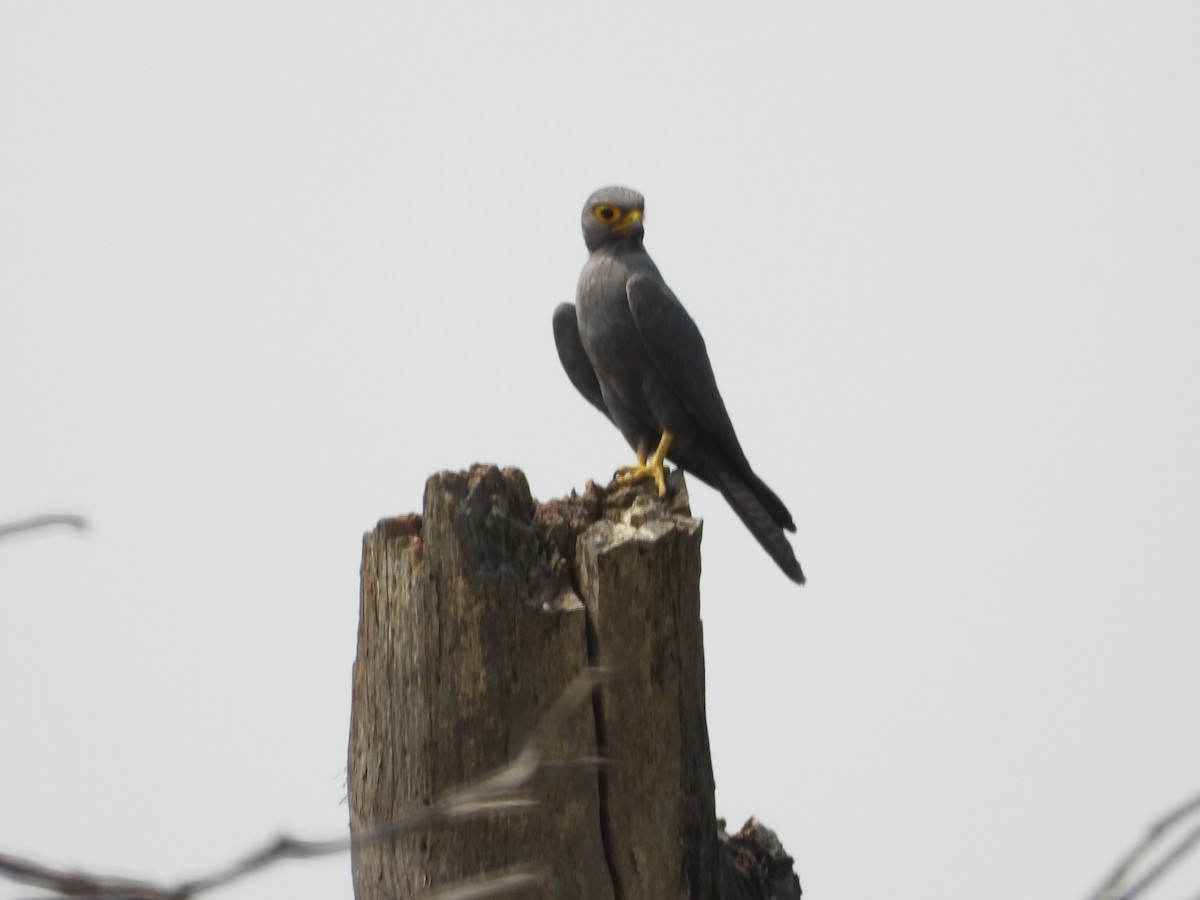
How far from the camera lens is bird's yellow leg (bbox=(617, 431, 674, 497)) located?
4.96 meters

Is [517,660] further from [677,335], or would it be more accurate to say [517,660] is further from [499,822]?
[677,335]

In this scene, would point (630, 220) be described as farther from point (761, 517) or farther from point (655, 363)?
point (761, 517)

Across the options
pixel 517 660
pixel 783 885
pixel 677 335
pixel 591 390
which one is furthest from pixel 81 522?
pixel 591 390

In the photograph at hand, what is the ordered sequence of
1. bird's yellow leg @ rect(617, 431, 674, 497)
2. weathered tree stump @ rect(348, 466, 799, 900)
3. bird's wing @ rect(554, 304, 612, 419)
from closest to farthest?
weathered tree stump @ rect(348, 466, 799, 900) < bird's yellow leg @ rect(617, 431, 674, 497) < bird's wing @ rect(554, 304, 612, 419)

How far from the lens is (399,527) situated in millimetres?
3895

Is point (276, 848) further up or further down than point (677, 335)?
further down

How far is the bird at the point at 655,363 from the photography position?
5.57 metres

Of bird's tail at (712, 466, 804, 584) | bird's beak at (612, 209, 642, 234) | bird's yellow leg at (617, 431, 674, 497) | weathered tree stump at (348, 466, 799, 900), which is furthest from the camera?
bird's beak at (612, 209, 642, 234)

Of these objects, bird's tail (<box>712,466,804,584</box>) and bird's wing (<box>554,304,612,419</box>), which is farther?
bird's wing (<box>554,304,612,419</box>)

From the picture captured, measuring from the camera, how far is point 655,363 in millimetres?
5594

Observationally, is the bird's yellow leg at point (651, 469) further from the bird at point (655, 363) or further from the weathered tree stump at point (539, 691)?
the weathered tree stump at point (539, 691)

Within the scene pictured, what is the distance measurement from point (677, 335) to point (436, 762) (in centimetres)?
241

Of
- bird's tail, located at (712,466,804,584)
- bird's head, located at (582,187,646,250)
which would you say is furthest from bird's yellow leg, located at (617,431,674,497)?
bird's head, located at (582,187,646,250)

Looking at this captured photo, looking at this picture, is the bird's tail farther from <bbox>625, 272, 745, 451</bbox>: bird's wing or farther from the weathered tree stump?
the weathered tree stump
